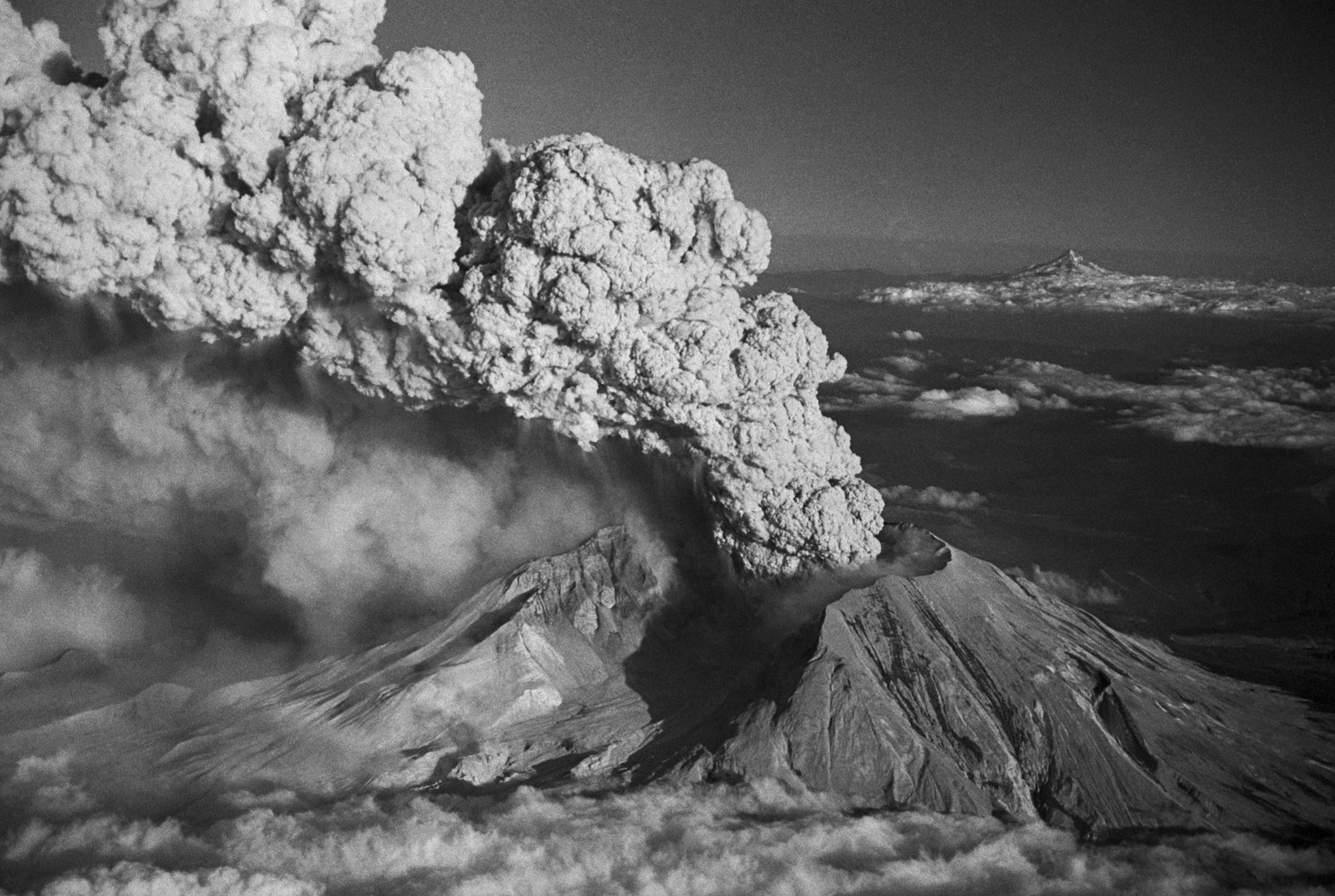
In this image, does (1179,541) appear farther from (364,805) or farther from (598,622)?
(364,805)

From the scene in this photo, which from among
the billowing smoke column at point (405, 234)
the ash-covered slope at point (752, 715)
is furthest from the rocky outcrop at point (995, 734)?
the billowing smoke column at point (405, 234)

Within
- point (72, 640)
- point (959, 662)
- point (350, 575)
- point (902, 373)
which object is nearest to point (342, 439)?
point (350, 575)

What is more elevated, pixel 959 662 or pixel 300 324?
pixel 300 324

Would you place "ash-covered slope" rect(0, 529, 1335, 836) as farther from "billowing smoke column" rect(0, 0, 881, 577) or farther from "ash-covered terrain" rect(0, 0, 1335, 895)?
"billowing smoke column" rect(0, 0, 881, 577)

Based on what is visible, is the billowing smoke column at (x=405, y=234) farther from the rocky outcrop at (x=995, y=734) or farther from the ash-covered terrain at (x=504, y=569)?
the rocky outcrop at (x=995, y=734)

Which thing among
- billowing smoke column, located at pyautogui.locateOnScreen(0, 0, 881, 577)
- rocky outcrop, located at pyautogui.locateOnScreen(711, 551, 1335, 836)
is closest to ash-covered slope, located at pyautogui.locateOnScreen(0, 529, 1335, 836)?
rocky outcrop, located at pyautogui.locateOnScreen(711, 551, 1335, 836)

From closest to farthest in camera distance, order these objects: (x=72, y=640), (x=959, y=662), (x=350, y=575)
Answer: (x=959, y=662) < (x=350, y=575) < (x=72, y=640)
